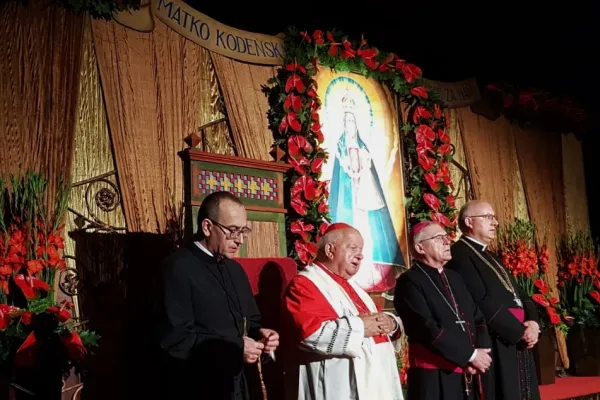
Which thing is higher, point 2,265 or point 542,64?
point 542,64

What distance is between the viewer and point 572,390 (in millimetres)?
5676

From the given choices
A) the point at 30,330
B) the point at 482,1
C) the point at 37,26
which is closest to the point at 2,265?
the point at 30,330

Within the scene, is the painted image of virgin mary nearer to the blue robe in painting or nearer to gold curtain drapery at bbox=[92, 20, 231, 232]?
the blue robe in painting

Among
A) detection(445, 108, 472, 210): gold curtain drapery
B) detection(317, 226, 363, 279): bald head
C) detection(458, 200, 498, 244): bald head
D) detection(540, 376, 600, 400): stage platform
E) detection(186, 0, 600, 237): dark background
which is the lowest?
detection(540, 376, 600, 400): stage platform

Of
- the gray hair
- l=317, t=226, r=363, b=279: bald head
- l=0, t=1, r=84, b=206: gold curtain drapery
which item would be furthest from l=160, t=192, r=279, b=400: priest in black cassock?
the gray hair

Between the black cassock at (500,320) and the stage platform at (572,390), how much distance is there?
125 cm

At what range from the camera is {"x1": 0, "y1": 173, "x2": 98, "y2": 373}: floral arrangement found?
330cm

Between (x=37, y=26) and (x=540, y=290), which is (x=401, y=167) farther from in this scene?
(x=37, y=26)

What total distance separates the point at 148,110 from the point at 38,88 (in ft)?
2.38

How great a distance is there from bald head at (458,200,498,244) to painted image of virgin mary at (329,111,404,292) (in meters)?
1.25

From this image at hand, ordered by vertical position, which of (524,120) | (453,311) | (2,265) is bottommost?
(453,311)

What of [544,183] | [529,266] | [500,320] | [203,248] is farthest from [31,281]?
[544,183]

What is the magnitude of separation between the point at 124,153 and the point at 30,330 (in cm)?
145

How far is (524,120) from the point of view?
7.25 meters
